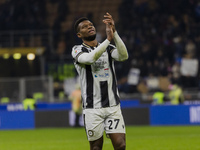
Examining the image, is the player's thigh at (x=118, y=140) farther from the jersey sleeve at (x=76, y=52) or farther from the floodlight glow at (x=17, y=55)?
the floodlight glow at (x=17, y=55)

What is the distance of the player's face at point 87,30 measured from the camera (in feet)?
21.5

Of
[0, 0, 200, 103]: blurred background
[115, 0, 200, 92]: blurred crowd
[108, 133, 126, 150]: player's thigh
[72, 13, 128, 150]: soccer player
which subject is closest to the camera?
[108, 133, 126, 150]: player's thigh

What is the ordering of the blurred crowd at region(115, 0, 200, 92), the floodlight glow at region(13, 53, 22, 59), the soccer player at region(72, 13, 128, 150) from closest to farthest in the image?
the soccer player at region(72, 13, 128, 150) → the blurred crowd at region(115, 0, 200, 92) → the floodlight glow at region(13, 53, 22, 59)

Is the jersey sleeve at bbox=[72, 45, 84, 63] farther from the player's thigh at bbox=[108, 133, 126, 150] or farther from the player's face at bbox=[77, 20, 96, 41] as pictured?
the player's thigh at bbox=[108, 133, 126, 150]

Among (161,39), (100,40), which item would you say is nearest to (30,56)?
(100,40)

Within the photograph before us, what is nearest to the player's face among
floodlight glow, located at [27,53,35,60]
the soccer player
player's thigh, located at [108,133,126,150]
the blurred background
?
the soccer player

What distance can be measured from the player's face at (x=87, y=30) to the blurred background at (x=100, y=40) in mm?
16315

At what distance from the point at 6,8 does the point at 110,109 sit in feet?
84.8

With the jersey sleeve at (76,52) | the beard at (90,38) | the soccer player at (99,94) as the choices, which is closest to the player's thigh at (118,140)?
the soccer player at (99,94)

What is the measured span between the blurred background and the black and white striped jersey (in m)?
16.2

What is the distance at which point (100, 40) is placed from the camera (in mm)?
28578

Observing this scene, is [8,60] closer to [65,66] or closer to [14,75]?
[14,75]

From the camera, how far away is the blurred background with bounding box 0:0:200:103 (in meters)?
24.9

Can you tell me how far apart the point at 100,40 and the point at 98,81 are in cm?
2212
